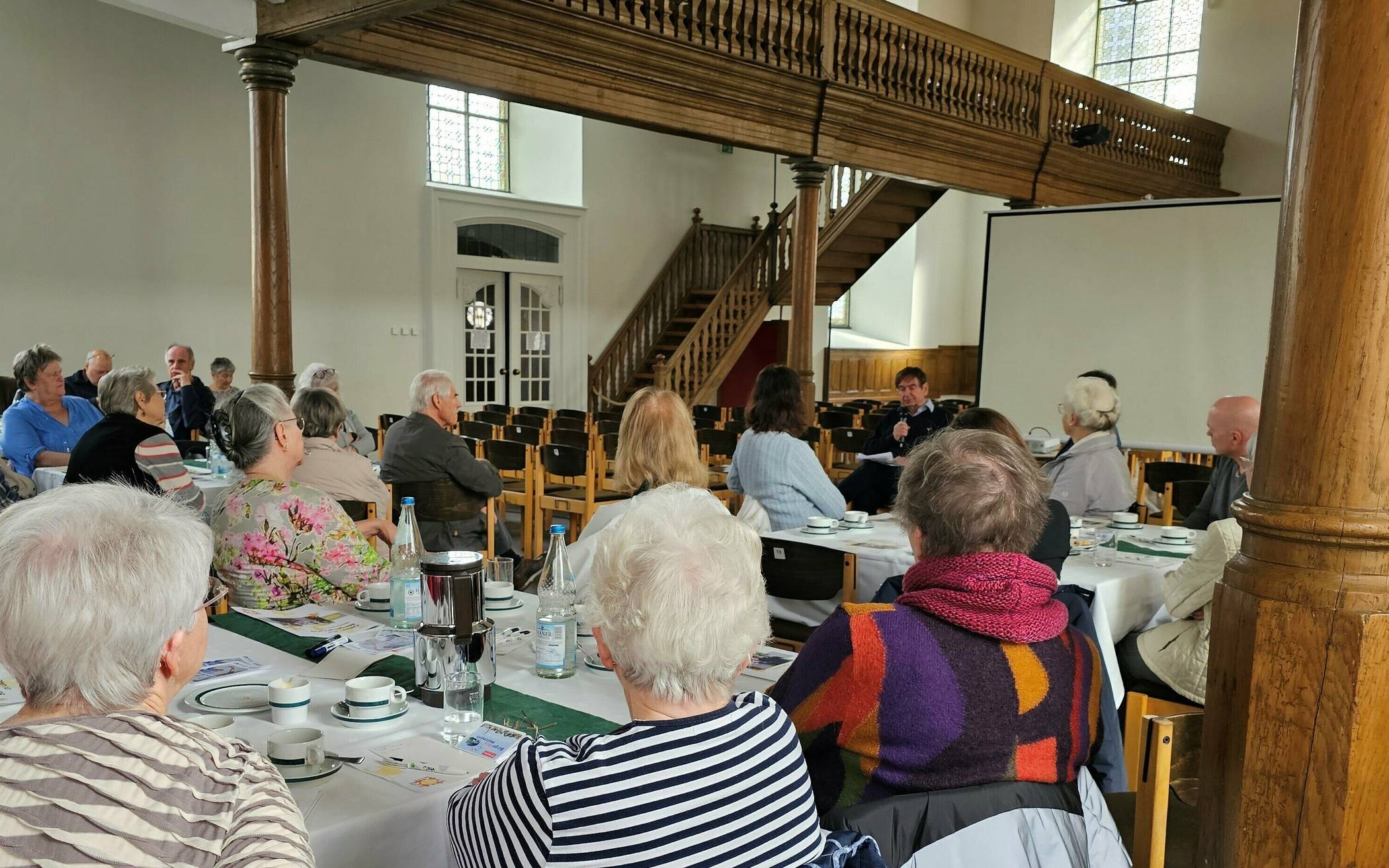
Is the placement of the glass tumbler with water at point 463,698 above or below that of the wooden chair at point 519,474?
above

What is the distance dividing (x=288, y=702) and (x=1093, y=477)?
3680 millimetres

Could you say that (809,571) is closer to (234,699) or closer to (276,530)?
(276,530)

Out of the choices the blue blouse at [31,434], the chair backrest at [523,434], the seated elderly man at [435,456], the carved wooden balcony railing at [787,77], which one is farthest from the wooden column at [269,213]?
the seated elderly man at [435,456]

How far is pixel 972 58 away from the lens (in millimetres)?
10953

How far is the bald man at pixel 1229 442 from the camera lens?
4.27 m

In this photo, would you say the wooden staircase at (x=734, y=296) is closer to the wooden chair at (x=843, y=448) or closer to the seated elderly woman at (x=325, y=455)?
the wooden chair at (x=843, y=448)

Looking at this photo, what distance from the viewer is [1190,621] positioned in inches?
133

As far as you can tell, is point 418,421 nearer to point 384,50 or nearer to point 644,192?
point 384,50

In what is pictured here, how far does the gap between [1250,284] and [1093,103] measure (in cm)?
403

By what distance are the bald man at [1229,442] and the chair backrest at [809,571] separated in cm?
152

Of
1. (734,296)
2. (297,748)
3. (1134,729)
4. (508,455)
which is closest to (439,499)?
(508,455)

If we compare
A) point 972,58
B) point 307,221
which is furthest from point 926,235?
point 307,221

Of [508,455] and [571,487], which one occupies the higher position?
[508,455]

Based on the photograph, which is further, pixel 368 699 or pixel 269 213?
pixel 269 213
